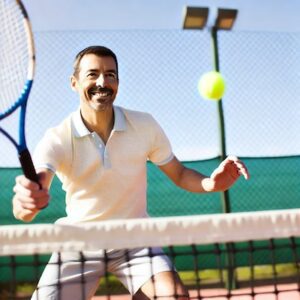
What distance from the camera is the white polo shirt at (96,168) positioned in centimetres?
183

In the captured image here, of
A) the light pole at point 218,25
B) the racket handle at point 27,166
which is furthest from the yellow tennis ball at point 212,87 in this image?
the racket handle at point 27,166

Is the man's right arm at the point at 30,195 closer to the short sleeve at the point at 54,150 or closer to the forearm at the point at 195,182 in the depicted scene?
the short sleeve at the point at 54,150

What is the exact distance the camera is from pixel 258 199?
15.8 feet

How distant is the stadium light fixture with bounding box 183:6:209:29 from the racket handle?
11.2 feet

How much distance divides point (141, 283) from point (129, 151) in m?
0.46

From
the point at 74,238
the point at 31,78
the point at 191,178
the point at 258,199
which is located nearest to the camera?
the point at 74,238

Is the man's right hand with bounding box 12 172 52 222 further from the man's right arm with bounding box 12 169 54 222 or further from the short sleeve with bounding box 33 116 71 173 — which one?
the short sleeve with bounding box 33 116 71 173

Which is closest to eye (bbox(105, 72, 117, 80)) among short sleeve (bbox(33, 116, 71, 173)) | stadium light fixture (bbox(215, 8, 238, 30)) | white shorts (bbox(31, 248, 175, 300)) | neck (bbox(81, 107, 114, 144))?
neck (bbox(81, 107, 114, 144))

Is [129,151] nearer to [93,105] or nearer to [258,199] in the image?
[93,105]

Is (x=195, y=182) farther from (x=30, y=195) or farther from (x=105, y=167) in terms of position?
(x=30, y=195)

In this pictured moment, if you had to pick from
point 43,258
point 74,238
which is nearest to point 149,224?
point 74,238

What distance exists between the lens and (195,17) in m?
4.66

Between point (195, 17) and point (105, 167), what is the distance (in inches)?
122

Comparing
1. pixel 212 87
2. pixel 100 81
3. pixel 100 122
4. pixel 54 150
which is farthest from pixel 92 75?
pixel 212 87
